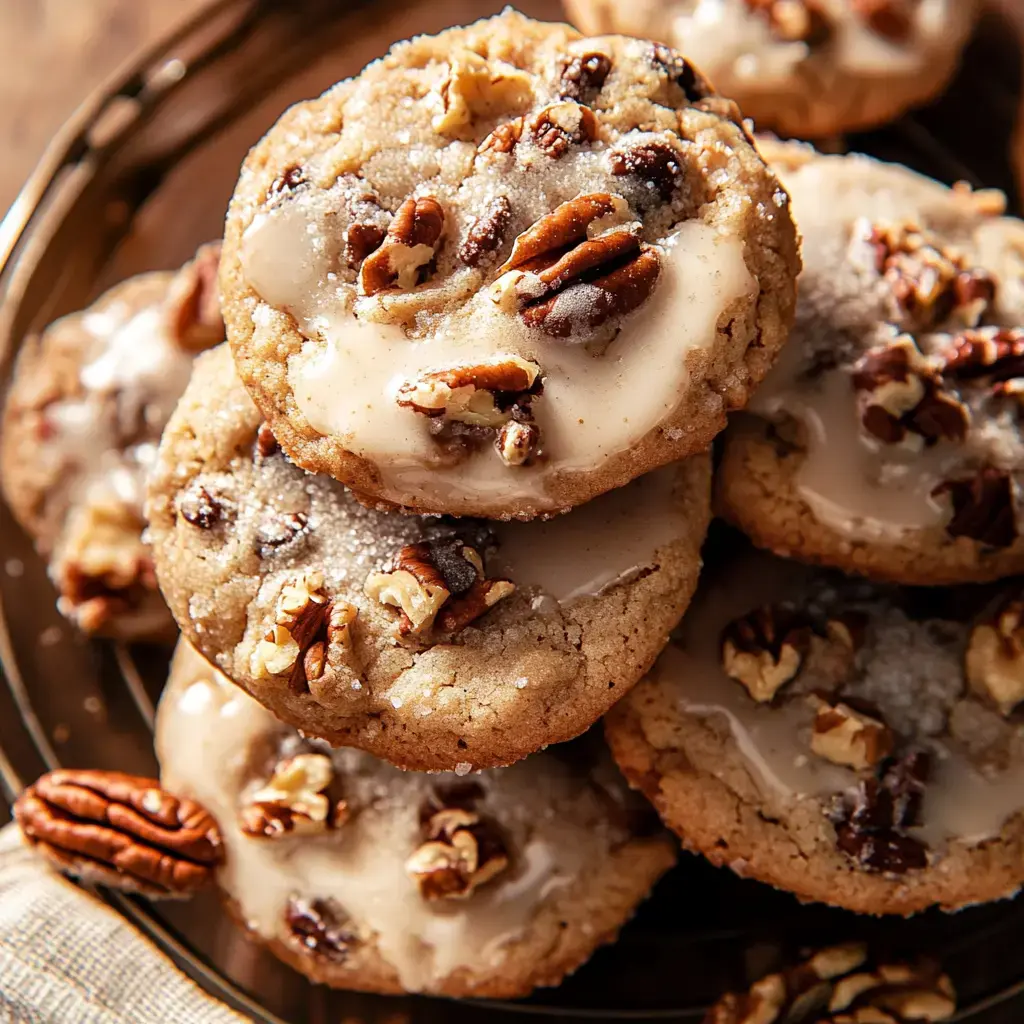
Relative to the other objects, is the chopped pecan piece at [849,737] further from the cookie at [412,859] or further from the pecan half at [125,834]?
the pecan half at [125,834]

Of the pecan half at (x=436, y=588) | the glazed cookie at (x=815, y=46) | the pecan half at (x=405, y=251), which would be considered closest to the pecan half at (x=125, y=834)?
the pecan half at (x=436, y=588)

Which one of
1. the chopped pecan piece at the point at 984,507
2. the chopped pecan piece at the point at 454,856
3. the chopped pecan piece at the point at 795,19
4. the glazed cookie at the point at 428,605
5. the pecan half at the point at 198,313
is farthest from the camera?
the chopped pecan piece at the point at 795,19

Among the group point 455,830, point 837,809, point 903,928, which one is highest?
point 455,830

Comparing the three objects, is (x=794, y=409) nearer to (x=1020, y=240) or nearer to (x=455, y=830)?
(x=1020, y=240)

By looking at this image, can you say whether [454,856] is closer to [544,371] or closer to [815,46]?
[544,371]

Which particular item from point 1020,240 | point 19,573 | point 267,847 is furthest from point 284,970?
point 1020,240

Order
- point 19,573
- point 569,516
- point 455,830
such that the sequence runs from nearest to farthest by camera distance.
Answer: point 569,516 < point 455,830 < point 19,573

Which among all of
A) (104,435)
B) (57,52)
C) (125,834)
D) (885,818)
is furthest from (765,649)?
(57,52)
